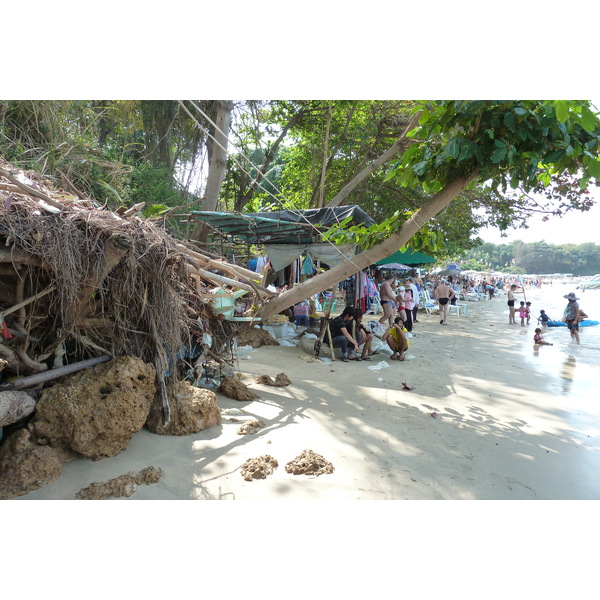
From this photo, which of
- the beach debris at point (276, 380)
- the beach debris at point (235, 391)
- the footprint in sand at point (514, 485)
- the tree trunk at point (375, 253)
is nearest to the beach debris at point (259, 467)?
the beach debris at point (235, 391)

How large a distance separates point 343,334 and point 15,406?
624 cm

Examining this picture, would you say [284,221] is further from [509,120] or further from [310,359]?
[509,120]

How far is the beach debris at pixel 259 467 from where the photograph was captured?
364cm

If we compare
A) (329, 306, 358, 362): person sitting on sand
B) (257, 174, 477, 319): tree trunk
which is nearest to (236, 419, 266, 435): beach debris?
(257, 174, 477, 319): tree trunk

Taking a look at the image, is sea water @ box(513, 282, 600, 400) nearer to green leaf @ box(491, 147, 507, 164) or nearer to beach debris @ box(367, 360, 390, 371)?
beach debris @ box(367, 360, 390, 371)

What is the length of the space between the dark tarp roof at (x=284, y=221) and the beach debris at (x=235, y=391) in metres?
2.97

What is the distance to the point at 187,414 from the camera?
14.4 feet

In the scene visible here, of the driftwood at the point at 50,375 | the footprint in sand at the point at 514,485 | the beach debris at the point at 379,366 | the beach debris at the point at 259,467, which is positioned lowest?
the footprint in sand at the point at 514,485

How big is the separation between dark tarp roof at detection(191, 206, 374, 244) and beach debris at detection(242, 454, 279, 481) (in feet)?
14.1

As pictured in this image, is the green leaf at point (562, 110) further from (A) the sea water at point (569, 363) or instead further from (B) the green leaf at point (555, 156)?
(A) the sea water at point (569, 363)

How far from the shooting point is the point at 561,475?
163 inches

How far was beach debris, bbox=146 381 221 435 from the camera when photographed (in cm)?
434

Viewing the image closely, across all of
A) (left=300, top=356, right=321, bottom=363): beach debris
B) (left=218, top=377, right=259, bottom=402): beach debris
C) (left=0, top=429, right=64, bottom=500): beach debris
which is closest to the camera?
(left=0, top=429, right=64, bottom=500): beach debris
